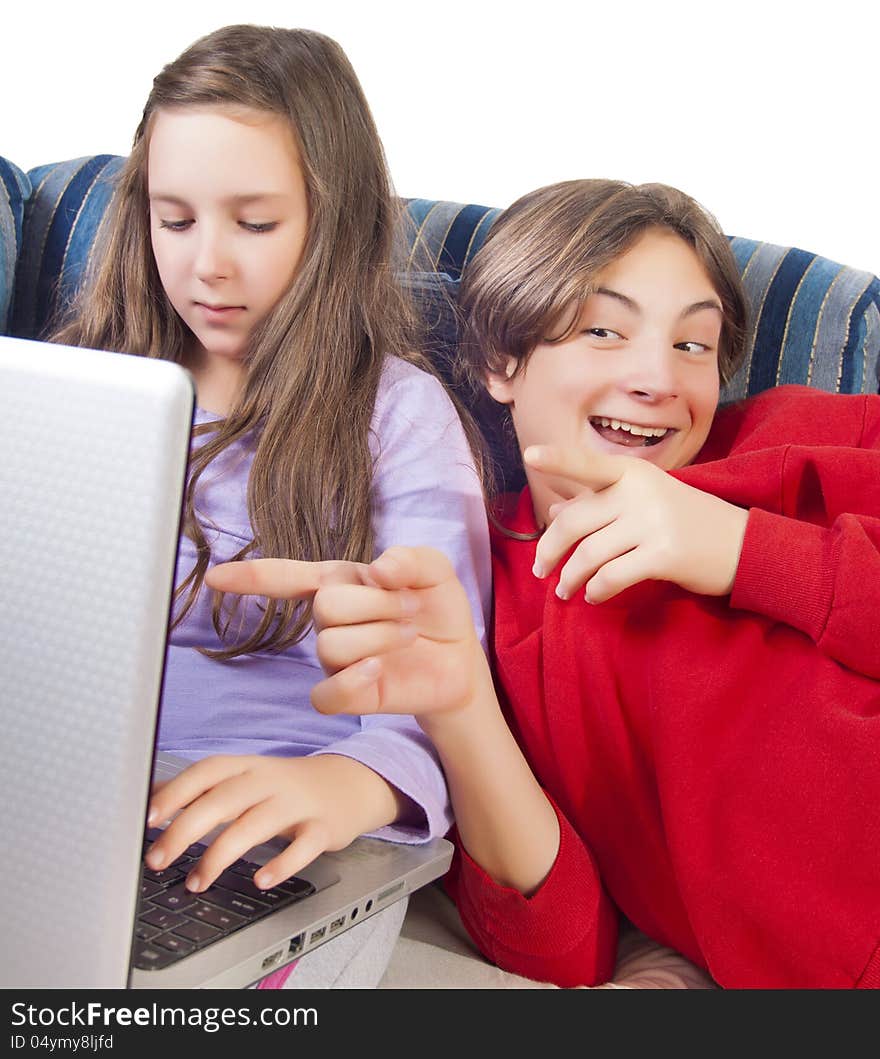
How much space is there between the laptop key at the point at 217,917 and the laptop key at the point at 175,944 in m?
0.03

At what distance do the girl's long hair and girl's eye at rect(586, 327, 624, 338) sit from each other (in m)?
0.23

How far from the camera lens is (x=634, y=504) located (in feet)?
2.95

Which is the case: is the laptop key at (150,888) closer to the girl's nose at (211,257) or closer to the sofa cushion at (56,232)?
the girl's nose at (211,257)

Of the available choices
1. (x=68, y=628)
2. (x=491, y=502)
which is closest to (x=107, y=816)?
(x=68, y=628)

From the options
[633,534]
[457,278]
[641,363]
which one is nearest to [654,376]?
[641,363]

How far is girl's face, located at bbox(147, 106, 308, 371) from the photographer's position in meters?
1.13

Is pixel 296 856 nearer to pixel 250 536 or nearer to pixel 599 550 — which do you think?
pixel 599 550

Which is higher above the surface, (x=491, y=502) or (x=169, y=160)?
(x=169, y=160)

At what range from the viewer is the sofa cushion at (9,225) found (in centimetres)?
167

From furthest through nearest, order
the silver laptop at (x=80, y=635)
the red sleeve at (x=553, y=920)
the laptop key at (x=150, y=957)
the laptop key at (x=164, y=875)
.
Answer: the red sleeve at (x=553, y=920) → the laptop key at (x=164, y=875) → the laptop key at (x=150, y=957) → the silver laptop at (x=80, y=635)

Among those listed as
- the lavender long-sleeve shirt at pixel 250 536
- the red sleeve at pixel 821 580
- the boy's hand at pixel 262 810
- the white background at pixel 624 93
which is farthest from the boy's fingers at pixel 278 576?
the white background at pixel 624 93

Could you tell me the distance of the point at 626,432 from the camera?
3.92 ft

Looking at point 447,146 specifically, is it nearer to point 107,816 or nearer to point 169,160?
point 169,160
